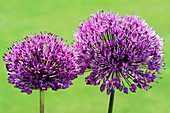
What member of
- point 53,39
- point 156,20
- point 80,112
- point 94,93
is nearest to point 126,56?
point 53,39

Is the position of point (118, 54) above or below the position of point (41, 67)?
above

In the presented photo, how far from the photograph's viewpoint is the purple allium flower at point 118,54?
239 centimetres

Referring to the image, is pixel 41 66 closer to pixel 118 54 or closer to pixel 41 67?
pixel 41 67

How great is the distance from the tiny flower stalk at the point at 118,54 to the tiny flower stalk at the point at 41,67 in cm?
12

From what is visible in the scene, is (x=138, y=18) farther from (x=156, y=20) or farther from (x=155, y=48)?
(x=156, y=20)

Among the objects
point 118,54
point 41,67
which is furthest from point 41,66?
point 118,54

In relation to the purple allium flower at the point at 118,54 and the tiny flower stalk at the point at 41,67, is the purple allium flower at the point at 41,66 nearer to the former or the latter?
the tiny flower stalk at the point at 41,67

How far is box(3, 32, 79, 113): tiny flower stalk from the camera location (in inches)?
93.4

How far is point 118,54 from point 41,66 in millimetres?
588

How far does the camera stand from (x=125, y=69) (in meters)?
2.40

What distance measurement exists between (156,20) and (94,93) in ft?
20.7

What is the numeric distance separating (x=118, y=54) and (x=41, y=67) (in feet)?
1.94

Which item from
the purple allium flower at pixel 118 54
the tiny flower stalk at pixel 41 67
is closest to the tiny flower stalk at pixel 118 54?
the purple allium flower at pixel 118 54

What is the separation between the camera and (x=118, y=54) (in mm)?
2418
